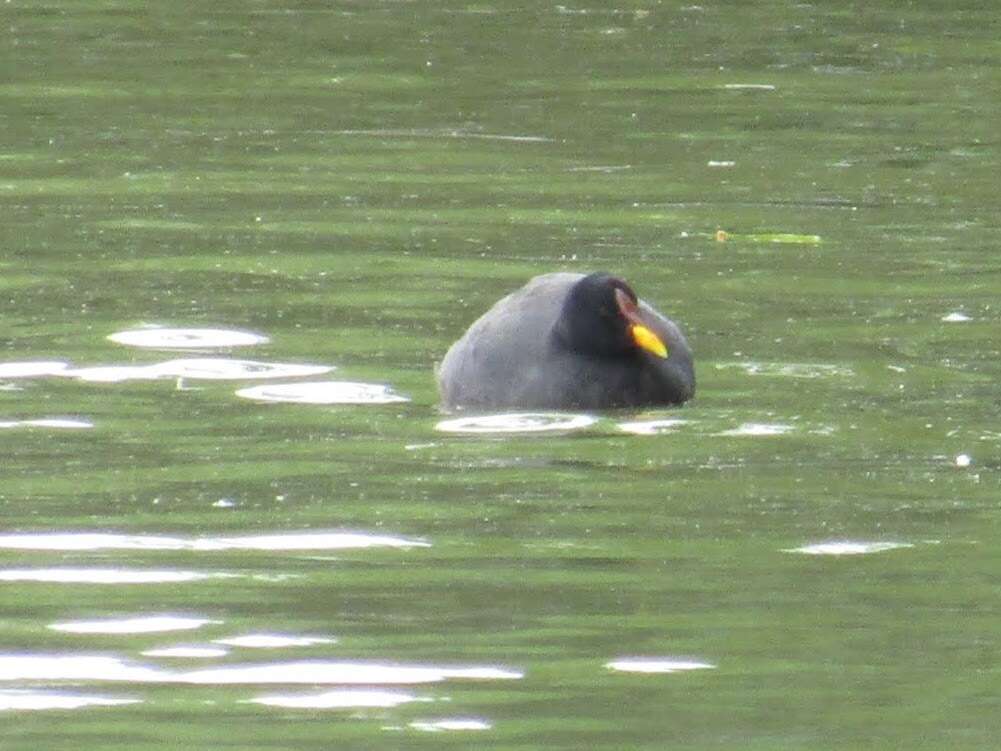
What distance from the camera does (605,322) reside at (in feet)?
38.2

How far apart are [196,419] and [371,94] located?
23.6 ft

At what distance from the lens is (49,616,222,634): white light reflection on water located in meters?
8.68

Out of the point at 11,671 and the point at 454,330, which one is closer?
the point at 11,671

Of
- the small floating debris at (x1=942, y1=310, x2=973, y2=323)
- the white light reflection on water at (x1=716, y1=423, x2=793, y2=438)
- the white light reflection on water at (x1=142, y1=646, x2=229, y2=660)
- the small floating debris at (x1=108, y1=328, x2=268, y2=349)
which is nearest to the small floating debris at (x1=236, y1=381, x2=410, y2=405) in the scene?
the small floating debris at (x1=108, y1=328, x2=268, y2=349)

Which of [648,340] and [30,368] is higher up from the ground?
[648,340]

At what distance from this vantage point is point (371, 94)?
1822cm

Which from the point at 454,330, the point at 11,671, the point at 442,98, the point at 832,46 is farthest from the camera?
the point at 832,46

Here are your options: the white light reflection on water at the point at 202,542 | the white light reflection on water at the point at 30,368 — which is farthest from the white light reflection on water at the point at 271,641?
the white light reflection on water at the point at 30,368

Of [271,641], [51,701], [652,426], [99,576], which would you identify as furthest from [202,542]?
[652,426]

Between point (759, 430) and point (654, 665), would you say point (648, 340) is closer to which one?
point (759, 430)

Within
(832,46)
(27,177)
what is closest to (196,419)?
(27,177)

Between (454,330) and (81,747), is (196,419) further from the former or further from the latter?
(81,747)

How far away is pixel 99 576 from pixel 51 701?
1.28m

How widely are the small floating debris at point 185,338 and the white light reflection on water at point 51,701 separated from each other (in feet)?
14.4
